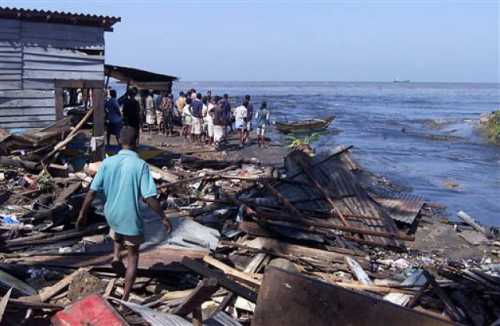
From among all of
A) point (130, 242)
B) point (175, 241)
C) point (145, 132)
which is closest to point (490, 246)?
point (175, 241)

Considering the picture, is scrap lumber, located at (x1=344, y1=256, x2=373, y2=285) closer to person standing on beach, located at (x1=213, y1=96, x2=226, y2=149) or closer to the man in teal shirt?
the man in teal shirt

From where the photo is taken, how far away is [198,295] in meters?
4.26

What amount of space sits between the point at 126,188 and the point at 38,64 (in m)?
8.92

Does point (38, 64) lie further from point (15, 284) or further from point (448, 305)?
point (448, 305)

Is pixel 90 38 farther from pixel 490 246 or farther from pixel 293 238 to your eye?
pixel 490 246

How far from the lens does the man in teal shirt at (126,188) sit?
18.1ft

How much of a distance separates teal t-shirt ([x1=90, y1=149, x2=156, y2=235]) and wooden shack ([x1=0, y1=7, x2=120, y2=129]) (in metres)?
8.43

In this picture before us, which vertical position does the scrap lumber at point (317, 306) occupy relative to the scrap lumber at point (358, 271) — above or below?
above

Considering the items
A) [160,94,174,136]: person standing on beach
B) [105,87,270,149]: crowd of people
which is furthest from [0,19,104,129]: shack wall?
[160,94,174,136]: person standing on beach

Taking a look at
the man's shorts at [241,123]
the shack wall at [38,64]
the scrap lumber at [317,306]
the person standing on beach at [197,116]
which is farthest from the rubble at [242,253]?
the man's shorts at [241,123]

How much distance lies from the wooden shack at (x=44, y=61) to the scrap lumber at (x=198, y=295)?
1007 centimetres

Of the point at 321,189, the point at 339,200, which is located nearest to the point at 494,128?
the point at 339,200

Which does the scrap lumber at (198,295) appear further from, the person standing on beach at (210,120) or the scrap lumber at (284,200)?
the person standing on beach at (210,120)

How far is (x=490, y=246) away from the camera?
1059cm
